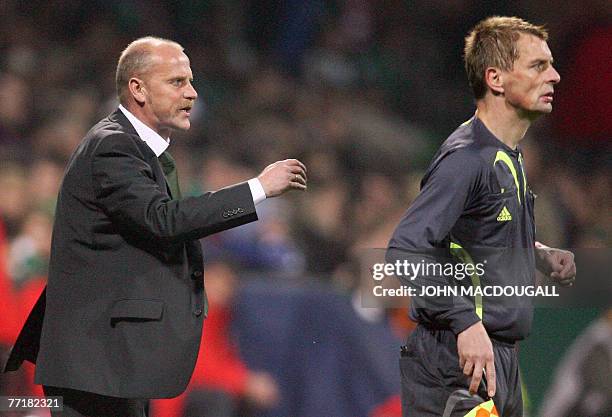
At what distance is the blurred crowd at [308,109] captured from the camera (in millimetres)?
5641

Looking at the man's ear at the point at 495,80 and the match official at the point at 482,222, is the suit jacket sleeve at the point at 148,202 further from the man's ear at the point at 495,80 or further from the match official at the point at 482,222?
the man's ear at the point at 495,80

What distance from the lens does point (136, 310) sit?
2861 mm

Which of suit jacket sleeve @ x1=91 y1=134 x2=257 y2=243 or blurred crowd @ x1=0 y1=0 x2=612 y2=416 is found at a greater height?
blurred crowd @ x1=0 y1=0 x2=612 y2=416

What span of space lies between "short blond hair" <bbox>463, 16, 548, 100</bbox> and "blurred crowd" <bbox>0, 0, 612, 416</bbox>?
226 centimetres

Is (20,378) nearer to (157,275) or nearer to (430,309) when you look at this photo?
(157,275)

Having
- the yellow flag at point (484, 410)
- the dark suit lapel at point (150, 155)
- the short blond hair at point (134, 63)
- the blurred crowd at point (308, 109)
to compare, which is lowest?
the yellow flag at point (484, 410)

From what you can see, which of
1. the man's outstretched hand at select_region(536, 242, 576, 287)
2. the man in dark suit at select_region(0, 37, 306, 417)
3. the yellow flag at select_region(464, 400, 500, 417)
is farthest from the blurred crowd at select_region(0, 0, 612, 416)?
the yellow flag at select_region(464, 400, 500, 417)

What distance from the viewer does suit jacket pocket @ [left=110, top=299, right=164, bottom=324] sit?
9.38 feet

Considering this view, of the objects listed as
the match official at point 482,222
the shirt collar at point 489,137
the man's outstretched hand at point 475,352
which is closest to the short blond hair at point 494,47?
the match official at point 482,222

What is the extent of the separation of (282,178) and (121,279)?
1.61 ft

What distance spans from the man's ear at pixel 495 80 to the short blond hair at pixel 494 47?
0.01 m

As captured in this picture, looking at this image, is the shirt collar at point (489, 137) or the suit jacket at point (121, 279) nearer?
the suit jacket at point (121, 279)

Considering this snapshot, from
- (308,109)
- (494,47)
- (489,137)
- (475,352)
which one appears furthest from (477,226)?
(308,109)

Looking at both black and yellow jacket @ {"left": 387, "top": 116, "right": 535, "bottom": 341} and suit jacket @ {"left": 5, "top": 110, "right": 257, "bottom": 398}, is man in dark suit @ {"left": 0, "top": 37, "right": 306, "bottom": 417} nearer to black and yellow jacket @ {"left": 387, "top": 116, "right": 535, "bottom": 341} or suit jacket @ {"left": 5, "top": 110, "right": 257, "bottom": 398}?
suit jacket @ {"left": 5, "top": 110, "right": 257, "bottom": 398}
